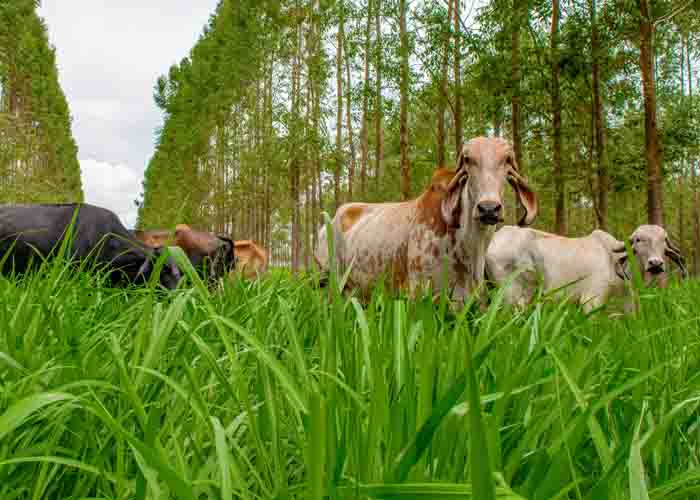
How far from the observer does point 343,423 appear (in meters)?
0.89

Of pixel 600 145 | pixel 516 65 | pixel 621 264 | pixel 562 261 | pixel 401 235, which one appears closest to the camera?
pixel 401 235

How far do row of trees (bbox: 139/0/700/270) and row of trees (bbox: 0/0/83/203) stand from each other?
9362 mm

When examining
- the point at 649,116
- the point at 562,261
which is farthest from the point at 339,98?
the point at 562,261

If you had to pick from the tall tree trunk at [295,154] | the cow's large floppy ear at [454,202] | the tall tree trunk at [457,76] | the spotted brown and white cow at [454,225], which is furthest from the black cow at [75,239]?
the tall tree trunk at [295,154]

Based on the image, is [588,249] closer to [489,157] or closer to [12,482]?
[489,157]

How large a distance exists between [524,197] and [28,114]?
87.9ft

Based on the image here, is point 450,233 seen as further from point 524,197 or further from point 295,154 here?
point 295,154

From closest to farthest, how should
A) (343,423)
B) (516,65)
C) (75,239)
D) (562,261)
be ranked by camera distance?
(343,423), (75,239), (562,261), (516,65)

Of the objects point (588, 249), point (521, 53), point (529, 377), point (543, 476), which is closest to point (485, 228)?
point (529, 377)

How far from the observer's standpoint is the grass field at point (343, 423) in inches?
27.4

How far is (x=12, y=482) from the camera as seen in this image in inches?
35.5

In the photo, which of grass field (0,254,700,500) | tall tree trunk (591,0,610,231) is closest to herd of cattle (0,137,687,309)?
grass field (0,254,700,500)

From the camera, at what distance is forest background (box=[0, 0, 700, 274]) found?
13.9 m

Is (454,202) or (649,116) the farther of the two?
(649,116)
